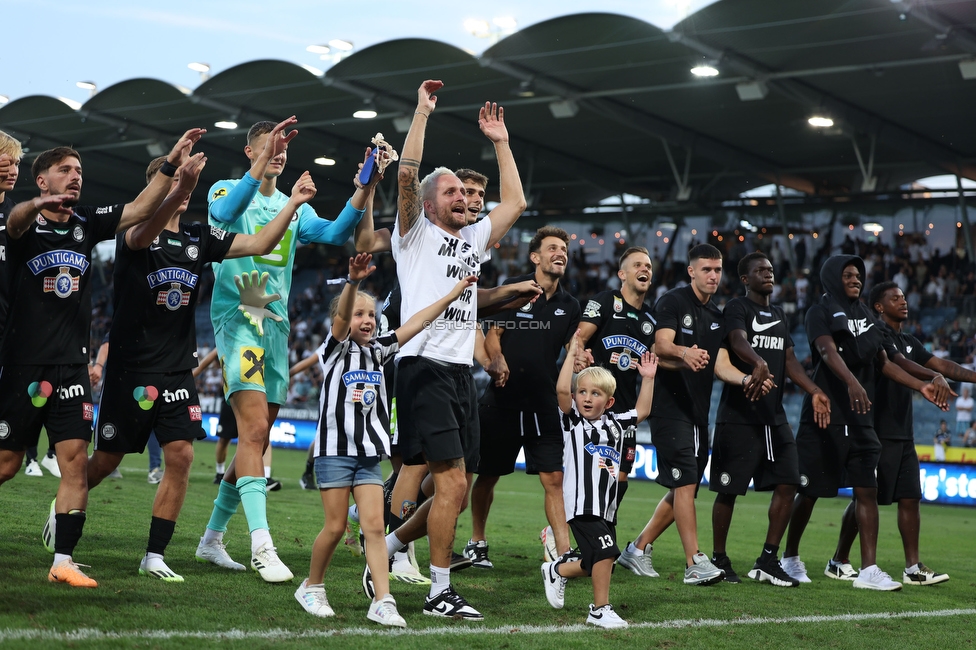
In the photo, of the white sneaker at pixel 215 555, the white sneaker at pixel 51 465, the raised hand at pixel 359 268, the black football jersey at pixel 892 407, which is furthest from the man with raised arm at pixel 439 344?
the white sneaker at pixel 51 465

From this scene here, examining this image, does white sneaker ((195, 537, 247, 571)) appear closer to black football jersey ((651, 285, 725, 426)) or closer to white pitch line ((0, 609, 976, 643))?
white pitch line ((0, 609, 976, 643))

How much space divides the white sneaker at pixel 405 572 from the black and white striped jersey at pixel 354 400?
1521 mm

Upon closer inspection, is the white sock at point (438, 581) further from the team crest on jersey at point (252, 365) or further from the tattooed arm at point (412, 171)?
the tattooed arm at point (412, 171)

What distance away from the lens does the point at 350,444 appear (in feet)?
17.6

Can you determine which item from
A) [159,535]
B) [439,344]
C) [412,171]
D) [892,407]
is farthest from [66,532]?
[892,407]

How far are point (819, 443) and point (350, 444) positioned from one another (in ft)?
15.3

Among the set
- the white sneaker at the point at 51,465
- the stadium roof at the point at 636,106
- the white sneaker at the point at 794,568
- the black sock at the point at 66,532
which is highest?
the stadium roof at the point at 636,106

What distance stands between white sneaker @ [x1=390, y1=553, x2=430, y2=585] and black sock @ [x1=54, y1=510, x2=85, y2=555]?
204cm

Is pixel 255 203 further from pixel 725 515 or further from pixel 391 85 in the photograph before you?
pixel 391 85

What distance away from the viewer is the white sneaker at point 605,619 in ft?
18.0

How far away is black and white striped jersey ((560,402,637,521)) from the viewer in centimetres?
588

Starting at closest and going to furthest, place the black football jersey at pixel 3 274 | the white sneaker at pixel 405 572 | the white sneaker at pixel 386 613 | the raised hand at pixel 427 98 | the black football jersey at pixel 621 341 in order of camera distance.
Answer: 1. the white sneaker at pixel 386 613
2. the black football jersey at pixel 3 274
3. the raised hand at pixel 427 98
4. the white sneaker at pixel 405 572
5. the black football jersey at pixel 621 341

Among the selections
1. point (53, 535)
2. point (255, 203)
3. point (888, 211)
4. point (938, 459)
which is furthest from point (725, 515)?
point (888, 211)

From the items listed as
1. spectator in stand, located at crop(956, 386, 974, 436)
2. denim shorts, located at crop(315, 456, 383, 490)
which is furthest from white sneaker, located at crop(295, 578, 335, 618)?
spectator in stand, located at crop(956, 386, 974, 436)
